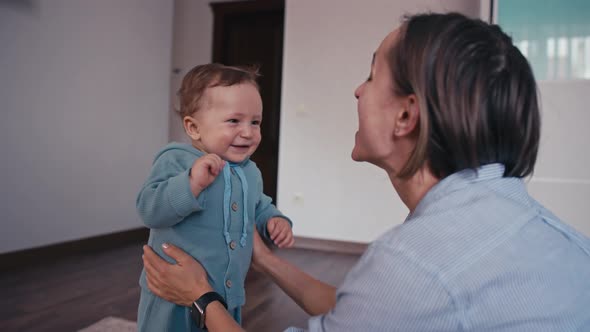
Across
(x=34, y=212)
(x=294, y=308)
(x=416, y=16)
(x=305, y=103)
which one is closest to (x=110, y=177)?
(x=34, y=212)

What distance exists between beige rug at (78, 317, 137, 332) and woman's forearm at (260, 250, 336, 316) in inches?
42.4

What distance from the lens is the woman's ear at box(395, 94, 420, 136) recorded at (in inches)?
26.5

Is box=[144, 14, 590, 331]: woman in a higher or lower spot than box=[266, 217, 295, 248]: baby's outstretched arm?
higher

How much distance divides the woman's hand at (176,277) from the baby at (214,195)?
0.06 meters

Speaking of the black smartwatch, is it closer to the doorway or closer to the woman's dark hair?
the woman's dark hair

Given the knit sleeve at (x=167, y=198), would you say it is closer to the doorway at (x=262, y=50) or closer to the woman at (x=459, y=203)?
the woman at (x=459, y=203)

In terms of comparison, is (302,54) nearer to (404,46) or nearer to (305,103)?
(305,103)

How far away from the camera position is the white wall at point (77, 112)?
2.82 m

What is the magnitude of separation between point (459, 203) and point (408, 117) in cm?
17

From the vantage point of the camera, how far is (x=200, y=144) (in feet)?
3.74

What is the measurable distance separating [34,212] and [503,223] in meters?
3.24

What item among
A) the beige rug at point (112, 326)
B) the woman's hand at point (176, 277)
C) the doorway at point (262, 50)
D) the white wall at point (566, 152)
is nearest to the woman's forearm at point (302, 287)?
the woman's hand at point (176, 277)

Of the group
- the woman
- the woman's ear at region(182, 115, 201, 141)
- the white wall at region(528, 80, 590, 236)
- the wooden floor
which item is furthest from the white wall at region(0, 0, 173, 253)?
the white wall at region(528, 80, 590, 236)

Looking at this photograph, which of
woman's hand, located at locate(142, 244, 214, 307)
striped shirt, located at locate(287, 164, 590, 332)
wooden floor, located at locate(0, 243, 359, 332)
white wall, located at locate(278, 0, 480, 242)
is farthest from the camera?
white wall, located at locate(278, 0, 480, 242)
